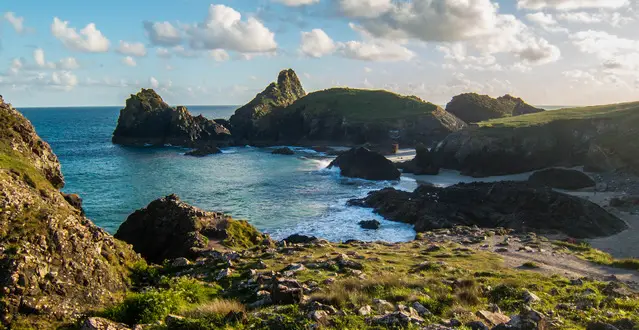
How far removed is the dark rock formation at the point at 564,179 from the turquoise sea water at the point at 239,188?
1644cm

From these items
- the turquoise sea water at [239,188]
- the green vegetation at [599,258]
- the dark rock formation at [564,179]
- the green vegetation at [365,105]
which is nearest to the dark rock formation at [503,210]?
the turquoise sea water at [239,188]

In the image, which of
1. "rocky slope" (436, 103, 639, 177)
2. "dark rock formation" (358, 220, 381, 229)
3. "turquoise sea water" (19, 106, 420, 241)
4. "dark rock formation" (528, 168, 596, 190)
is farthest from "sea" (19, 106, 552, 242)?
"dark rock formation" (528, 168, 596, 190)

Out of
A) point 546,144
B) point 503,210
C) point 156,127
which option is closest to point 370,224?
point 503,210

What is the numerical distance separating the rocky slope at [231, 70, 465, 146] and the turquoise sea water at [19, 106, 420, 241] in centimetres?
2273

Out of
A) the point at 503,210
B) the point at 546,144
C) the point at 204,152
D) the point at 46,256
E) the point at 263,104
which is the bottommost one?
the point at 503,210

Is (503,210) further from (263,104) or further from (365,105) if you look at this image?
(263,104)

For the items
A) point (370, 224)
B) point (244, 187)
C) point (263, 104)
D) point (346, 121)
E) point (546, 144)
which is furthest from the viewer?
point (263, 104)

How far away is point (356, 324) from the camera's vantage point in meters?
9.16

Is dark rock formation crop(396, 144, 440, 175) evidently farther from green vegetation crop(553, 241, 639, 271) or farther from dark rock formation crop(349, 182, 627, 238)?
green vegetation crop(553, 241, 639, 271)

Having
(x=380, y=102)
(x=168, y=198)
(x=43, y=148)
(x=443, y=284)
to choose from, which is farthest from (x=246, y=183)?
(x=380, y=102)

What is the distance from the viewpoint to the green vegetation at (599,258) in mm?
20312

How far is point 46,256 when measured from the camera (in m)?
9.97

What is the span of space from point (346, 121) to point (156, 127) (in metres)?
54.4

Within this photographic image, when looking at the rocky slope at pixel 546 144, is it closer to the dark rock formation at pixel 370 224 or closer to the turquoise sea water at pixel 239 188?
the turquoise sea water at pixel 239 188
